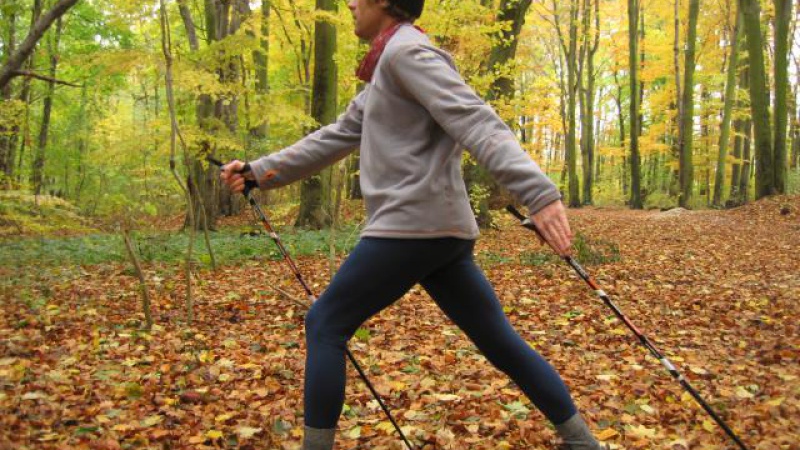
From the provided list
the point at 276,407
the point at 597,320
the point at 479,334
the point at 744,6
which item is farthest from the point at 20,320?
the point at 744,6

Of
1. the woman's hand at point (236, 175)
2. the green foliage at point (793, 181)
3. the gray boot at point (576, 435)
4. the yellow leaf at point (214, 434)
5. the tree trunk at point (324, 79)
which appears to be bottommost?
the yellow leaf at point (214, 434)

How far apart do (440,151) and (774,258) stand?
31.6 ft

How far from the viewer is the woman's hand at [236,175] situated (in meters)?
2.70

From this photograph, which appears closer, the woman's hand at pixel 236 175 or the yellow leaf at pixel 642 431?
the woman's hand at pixel 236 175

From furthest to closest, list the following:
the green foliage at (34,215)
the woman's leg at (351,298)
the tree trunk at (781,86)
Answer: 1. the tree trunk at (781,86)
2. the green foliage at (34,215)
3. the woman's leg at (351,298)

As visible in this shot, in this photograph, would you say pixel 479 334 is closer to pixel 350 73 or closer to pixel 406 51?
pixel 406 51

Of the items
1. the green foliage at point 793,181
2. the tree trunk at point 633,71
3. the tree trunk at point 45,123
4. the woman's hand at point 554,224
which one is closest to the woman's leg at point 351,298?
the woman's hand at point 554,224

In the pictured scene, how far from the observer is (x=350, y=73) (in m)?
14.5

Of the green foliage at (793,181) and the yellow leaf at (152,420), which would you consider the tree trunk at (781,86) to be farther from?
the yellow leaf at (152,420)

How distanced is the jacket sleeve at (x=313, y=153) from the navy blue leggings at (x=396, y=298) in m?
0.64

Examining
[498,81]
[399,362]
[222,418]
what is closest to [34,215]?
[222,418]

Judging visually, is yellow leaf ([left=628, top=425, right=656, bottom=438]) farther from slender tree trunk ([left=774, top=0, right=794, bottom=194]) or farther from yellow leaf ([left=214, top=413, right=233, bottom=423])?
slender tree trunk ([left=774, top=0, right=794, bottom=194])

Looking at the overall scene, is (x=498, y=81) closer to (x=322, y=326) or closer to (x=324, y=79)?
(x=324, y=79)

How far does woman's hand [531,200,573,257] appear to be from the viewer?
1.96 meters
